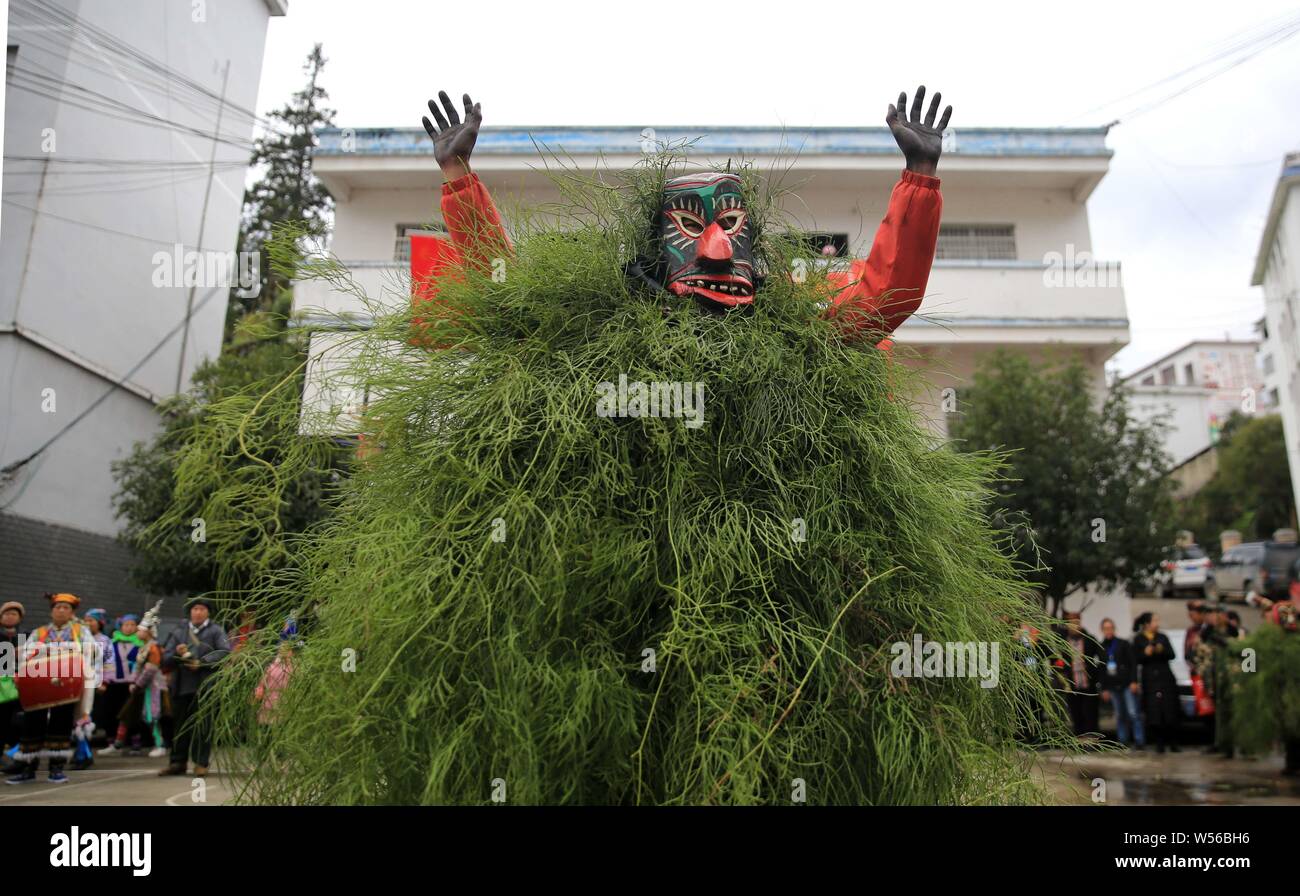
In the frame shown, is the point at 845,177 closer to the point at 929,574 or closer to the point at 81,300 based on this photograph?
the point at 81,300

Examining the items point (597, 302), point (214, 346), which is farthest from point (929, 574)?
point (214, 346)

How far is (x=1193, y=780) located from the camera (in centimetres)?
650

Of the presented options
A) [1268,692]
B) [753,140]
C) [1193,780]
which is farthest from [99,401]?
[1268,692]

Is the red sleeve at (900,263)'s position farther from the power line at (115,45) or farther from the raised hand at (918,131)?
the power line at (115,45)

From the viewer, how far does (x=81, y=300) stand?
8344 mm

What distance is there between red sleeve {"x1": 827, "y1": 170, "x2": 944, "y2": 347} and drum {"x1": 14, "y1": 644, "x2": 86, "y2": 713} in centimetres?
611

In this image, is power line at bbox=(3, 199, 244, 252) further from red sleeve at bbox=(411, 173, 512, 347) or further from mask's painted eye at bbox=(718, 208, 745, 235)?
mask's painted eye at bbox=(718, 208, 745, 235)

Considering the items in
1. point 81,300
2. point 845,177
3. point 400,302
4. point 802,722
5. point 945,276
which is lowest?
point 802,722

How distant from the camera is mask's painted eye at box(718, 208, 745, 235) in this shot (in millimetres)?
2184

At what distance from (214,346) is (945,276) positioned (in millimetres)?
9361

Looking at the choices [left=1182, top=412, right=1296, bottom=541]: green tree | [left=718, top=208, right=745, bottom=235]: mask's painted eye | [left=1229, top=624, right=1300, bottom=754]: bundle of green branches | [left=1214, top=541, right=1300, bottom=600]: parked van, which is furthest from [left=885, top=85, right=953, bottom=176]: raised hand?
[left=1182, top=412, right=1296, bottom=541]: green tree

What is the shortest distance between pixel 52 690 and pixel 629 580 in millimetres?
5894

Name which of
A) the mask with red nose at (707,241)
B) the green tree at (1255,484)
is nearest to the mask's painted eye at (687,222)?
the mask with red nose at (707,241)
